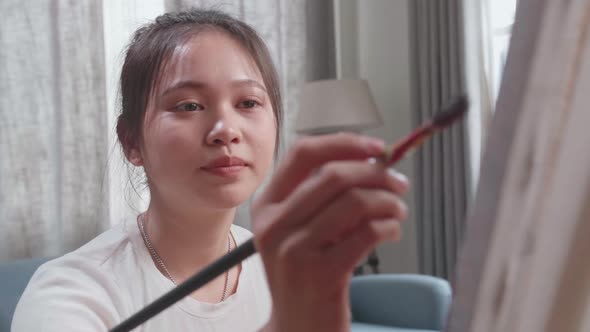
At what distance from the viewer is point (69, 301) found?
2.32 feet

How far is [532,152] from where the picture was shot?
0.21 m

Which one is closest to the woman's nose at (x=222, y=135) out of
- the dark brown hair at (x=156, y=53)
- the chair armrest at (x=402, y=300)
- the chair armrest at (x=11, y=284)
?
the dark brown hair at (x=156, y=53)

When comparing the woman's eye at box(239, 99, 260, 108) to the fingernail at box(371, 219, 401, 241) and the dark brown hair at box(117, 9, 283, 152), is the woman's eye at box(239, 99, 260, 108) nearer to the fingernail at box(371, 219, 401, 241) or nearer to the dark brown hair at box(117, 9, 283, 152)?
the dark brown hair at box(117, 9, 283, 152)

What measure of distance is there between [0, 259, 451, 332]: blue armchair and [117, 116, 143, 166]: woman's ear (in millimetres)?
1075

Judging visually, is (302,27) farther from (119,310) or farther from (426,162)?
(119,310)

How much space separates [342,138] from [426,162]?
278cm

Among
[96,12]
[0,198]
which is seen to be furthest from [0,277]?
[96,12]

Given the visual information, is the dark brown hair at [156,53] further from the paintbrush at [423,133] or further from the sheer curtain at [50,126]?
the sheer curtain at [50,126]

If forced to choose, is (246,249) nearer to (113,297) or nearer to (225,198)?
(225,198)

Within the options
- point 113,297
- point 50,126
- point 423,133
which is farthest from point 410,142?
point 50,126

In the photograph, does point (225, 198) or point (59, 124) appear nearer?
point (225, 198)

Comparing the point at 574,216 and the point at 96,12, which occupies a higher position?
the point at 96,12

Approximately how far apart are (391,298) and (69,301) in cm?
165

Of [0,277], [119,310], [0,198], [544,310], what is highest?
[544,310]
